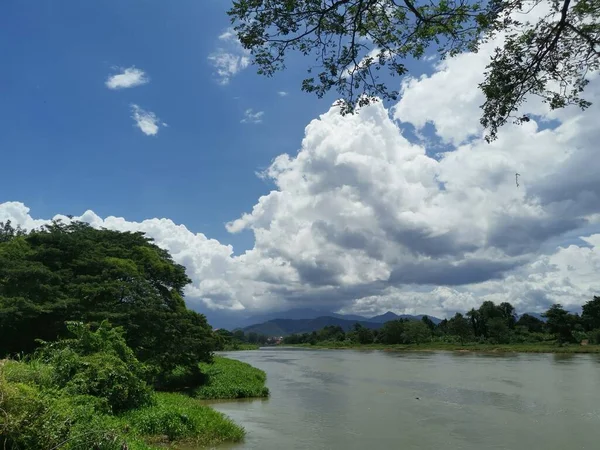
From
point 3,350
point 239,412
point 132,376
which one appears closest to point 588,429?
point 239,412

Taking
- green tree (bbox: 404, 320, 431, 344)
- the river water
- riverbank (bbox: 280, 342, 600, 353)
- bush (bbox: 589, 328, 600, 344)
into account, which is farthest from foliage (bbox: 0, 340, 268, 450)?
green tree (bbox: 404, 320, 431, 344)

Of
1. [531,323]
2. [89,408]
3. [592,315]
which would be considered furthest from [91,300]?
[531,323]

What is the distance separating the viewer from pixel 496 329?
3268 inches

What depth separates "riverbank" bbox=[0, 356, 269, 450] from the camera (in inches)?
287

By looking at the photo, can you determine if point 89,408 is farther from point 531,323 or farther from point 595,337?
point 531,323

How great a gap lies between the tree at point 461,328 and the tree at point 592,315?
19690 millimetres

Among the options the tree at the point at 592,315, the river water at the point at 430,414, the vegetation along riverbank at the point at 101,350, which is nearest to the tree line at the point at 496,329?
the tree at the point at 592,315

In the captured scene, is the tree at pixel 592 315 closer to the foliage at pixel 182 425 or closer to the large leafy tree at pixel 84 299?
the large leafy tree at pixel 84 299

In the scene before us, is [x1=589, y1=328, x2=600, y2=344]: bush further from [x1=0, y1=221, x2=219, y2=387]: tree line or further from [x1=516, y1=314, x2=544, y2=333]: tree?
[x1=0, y1=221, x2=219, y2=387]: tree line

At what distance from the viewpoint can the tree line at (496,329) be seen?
231ft

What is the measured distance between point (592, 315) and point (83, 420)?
86944mm

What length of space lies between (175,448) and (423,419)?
11.1m

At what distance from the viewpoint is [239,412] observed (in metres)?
21.0

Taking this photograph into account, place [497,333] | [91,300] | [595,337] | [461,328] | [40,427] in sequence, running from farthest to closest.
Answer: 1. [461,328]
2. [497,333]
3. [595,337]
4. [91,300]
5. [40,427]
